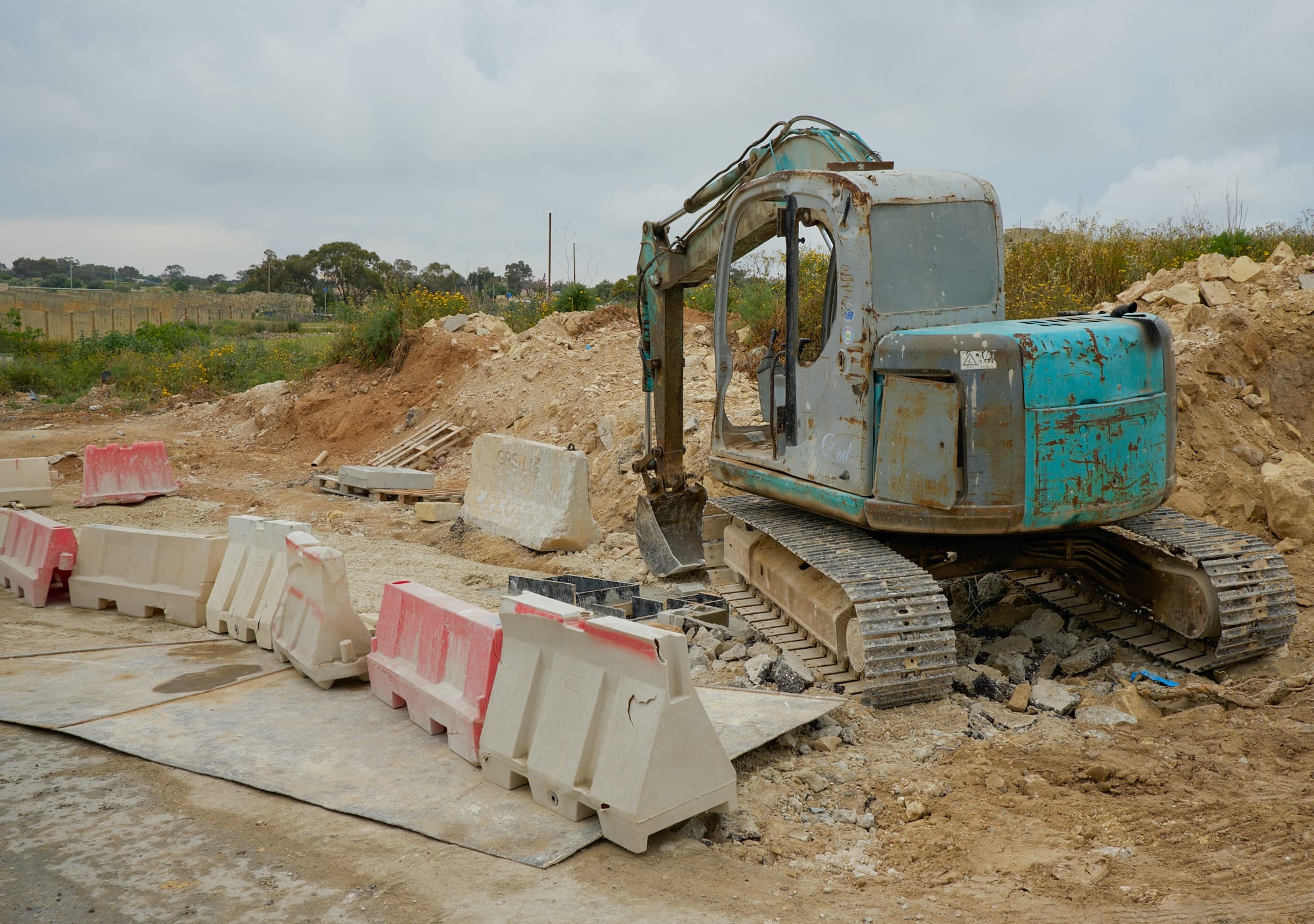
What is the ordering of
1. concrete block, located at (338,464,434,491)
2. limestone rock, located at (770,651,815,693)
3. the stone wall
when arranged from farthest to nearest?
the stone wall → concrete block, located at (338,464,434,491) → limestone rock, located at (770,651,815,693)

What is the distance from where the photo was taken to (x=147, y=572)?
7844 mm

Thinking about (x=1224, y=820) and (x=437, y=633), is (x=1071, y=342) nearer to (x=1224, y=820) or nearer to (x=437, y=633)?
(x=1224, y=820)

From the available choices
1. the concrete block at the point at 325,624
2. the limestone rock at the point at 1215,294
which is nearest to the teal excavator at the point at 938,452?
the concrete block at the point at 325,624

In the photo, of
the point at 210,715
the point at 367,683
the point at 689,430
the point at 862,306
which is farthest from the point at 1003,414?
the point at 689,430

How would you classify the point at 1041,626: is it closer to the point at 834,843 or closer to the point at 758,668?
the point at 758,668

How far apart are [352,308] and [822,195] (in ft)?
55.8

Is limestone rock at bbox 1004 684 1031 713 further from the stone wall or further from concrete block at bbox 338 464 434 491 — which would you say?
the stone wall

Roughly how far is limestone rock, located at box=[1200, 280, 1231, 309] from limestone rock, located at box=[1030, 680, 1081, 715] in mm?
6518

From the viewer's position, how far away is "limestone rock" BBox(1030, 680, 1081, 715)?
5613 mm

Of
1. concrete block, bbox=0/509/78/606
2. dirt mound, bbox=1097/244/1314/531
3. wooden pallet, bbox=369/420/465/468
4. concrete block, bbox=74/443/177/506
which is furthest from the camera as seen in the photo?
wooden pallet, bbox=369/420/465/468

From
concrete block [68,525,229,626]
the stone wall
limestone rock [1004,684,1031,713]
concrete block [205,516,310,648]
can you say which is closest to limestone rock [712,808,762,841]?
limestone rock [1004,684,1031,713]

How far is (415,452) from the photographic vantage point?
52.6 feet

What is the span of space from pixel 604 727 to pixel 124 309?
2003 inches

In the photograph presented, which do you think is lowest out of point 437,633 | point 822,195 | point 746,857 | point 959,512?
point 746,857
